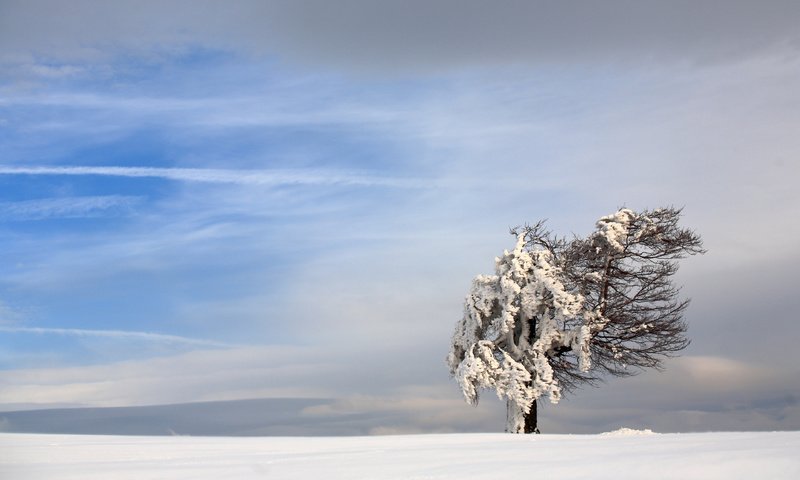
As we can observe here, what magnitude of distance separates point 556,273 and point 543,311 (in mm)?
1551

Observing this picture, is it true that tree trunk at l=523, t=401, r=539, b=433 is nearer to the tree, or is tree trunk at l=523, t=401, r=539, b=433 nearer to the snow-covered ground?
the tree

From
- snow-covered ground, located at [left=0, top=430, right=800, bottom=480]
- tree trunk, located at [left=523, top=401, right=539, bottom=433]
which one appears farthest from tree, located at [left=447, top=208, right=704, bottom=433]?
snow-covered ground, located at [left=0, top=430, right=800, bottom=480]

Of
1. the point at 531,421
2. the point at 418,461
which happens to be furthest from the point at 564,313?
the point at 418,461

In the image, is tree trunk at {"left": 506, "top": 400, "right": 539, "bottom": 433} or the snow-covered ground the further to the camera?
tree trunk at {"left": 506, "top": 400, "right": 539, "bottom": 433}

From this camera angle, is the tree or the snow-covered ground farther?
the tree

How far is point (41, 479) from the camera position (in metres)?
7.60

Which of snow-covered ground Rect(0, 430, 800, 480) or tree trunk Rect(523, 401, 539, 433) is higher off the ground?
tree trunk Rect(523, 401, 539, 433)

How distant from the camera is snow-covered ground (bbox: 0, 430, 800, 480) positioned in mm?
6793

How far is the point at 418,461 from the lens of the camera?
823cm

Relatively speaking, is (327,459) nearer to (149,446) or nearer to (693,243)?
(149,446)

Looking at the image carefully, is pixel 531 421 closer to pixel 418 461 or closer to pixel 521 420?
pixel 521 420

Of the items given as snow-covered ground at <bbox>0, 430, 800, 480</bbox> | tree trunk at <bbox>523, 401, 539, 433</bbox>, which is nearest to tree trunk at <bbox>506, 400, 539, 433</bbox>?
tree trunk at <bbox>523, 401, 539, 433</bbox>

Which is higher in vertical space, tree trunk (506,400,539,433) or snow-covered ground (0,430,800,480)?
tree trunk (506,400,539,433)

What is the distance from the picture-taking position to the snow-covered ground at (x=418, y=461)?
6.79 metres
